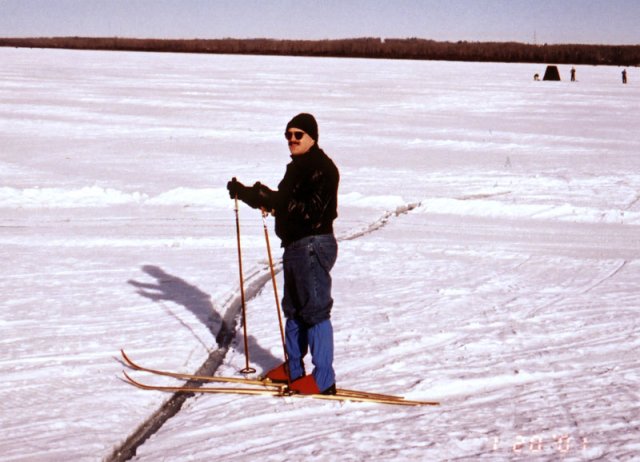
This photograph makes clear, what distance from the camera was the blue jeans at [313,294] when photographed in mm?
3984

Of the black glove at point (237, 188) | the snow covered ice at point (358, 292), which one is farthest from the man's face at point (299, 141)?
the snow covered ice at point (358, 292)

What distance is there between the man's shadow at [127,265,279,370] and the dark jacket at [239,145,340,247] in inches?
49.6

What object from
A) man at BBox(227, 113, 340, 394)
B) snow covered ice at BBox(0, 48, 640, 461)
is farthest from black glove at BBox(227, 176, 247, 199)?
snow covered ice at BBox(0, 48, 640, 461)

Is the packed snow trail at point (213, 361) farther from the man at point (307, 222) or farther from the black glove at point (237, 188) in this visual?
the black glove at point (237, 188)

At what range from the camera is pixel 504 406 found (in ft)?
13.5

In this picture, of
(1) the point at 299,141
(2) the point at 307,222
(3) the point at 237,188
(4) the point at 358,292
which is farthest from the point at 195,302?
(1) the point at 299,141

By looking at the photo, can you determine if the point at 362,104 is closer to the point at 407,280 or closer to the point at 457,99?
the point at 457,99

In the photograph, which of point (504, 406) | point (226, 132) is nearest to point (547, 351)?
point (504, 406)

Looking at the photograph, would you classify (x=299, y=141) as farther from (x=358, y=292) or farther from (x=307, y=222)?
(x=358, y=292)

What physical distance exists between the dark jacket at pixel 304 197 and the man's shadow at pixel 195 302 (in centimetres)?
126

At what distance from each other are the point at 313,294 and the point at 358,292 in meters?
2.55

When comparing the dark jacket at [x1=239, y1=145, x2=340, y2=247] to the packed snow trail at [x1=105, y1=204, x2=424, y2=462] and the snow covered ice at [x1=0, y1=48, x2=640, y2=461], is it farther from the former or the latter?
the packed snow trail at [x1=105, y1=204, x2=424, y2=462]

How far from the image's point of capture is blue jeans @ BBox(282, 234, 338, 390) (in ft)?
13.1

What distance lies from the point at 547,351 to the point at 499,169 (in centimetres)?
841
